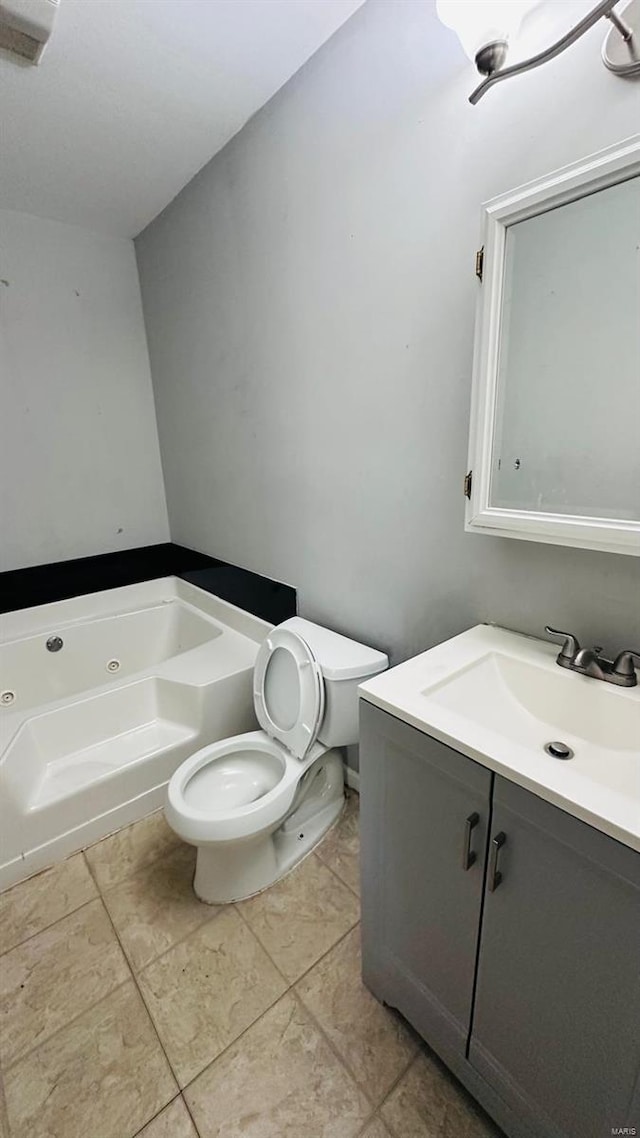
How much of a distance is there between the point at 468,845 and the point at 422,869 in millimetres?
180

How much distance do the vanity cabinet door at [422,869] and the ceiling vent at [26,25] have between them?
1782 mm

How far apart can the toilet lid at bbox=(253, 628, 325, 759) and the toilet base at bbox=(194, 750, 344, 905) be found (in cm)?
14

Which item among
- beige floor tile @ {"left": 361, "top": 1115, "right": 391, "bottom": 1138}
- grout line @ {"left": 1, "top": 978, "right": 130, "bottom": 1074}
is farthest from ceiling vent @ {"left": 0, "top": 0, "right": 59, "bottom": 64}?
beige floor tile @ {"left": 361, "top": 1115, "right": 391, "bottom": 1138}

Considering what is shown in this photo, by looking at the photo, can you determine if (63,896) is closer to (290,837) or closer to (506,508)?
(290,837)

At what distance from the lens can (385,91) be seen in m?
1.20

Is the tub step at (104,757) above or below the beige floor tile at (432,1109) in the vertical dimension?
above

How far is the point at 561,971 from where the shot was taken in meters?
0.75

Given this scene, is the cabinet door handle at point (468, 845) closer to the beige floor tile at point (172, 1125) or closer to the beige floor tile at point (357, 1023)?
the beige floor tile at point (357, 1023)

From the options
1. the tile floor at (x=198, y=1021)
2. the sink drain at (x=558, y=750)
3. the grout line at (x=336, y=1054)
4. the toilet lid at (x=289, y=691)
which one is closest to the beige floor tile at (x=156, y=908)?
the tile floor at (x=198, y=1021)

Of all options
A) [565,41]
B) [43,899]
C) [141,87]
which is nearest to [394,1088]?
[43,899]

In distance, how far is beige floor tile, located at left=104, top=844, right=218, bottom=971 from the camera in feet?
4.48

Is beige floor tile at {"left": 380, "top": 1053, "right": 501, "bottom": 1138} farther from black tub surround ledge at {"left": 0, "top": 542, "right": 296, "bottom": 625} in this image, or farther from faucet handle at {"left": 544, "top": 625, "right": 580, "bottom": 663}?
black tub surround ledge at {"left": 0, "top": 542, "right": 296, "bottom": 625}

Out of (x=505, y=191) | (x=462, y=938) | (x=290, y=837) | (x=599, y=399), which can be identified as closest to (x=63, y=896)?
(x=290, y=837)

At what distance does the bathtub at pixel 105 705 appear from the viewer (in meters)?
1.64
